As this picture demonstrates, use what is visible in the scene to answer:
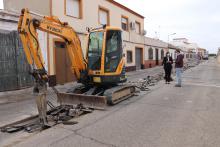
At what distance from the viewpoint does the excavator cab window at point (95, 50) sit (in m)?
7.55

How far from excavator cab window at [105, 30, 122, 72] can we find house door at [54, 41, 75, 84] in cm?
574

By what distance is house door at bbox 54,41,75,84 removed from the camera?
1262cm

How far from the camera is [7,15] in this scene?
32.4 ft

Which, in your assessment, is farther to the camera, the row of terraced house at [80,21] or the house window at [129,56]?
the house window at [129,56]

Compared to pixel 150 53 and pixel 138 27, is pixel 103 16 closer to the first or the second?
pixel 138 27

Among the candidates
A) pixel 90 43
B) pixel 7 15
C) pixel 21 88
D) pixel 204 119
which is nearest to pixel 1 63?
pixel 21 88

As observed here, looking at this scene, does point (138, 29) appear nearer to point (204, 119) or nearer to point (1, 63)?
point (1, 63)

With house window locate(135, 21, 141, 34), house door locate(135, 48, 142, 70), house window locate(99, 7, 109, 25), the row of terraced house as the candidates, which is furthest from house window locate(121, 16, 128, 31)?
house door locate(135, 48, 142, 70)

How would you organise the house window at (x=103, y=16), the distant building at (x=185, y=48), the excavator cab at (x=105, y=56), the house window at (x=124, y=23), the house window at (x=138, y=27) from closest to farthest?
the excavator cab at (x=105, y=56) < the house window at (x=103, y=16) < the house window at (x=124, y=23) < the house window at (x=138, y=27) < the distant building at (x=185, y=48)

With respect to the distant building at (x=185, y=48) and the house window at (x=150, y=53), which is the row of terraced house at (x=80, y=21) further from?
the distant building at (x=185, y=48)

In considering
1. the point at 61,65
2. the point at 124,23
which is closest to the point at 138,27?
the point at 124,23

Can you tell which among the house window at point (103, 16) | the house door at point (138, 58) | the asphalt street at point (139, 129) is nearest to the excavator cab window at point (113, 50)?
the asphalt street at point (139, 129)

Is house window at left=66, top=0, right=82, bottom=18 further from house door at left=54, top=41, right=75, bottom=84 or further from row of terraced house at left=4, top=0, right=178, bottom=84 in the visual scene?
house door at left=54, top=41, right=75, bottom=84

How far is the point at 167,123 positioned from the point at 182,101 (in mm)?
2788
